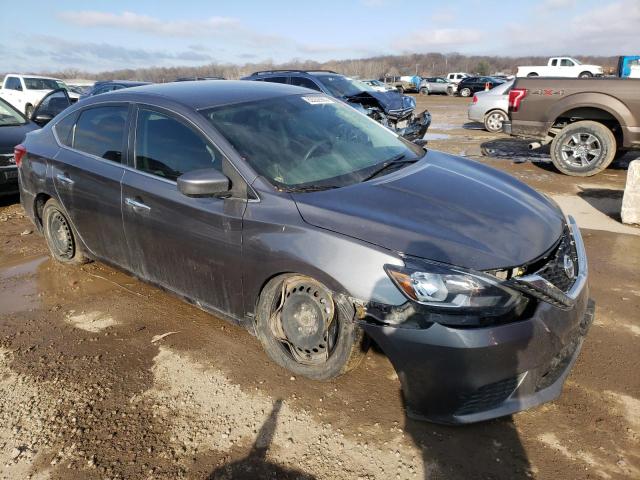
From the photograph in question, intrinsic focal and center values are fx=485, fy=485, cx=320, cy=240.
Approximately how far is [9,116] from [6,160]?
4.88 ft

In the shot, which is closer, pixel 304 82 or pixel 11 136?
pixel 11 136

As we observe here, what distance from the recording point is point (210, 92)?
11.5 feet

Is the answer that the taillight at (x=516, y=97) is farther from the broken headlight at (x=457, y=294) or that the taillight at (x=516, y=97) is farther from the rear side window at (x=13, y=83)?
the rear side window at (x=13, y=83)

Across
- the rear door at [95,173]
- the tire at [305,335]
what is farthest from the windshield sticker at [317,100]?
the tire at [305,335]

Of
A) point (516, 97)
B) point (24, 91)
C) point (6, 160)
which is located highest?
point (516, 97)

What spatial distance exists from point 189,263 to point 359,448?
1.56 metres

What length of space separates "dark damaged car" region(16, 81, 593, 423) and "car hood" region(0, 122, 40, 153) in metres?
3.21

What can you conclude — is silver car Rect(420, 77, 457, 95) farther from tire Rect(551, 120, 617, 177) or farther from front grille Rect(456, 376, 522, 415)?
front grille Rect(456, 376, 522, 415)

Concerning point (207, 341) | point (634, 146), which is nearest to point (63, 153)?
point (207, 341)

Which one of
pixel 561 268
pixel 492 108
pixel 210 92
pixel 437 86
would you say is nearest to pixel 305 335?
pixel 561 268

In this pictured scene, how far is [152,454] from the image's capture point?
2379 mm

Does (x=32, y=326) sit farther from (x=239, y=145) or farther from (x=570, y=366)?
(x=570, y=366)

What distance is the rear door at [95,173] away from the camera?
359 centimetres

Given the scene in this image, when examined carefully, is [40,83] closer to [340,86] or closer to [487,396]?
[340,86]
